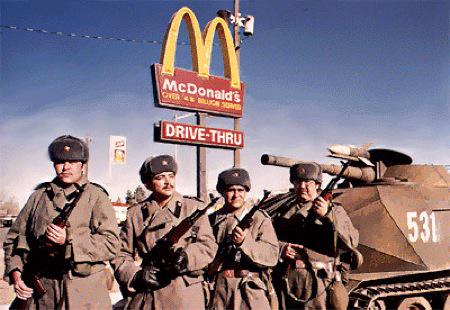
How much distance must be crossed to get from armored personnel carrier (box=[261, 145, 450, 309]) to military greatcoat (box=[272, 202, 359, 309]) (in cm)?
121

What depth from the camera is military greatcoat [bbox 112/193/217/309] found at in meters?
4.13

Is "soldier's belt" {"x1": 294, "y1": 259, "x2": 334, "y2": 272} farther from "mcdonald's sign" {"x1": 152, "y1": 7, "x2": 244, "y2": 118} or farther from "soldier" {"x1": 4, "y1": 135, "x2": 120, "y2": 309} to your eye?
"mcdonald's sign" {"x1": 152, "y1": 7, "x2": 244, "y2": 118}

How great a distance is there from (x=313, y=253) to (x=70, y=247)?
9.82ft

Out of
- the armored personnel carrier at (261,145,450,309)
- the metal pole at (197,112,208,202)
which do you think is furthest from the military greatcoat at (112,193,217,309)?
Answer: the metal pole at (197,112,208,202)

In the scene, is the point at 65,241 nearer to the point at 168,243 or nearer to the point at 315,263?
the point at 168,243

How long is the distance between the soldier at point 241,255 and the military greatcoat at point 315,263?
0.96 meters

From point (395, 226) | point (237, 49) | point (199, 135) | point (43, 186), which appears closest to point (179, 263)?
point (43, 186)

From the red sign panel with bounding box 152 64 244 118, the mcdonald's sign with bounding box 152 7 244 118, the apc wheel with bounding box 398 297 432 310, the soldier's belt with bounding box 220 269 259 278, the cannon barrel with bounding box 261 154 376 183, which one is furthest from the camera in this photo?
the red sign panel with bounding box 152 64 244 118

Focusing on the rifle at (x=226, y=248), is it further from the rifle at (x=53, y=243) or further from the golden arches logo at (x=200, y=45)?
the golden arches logo at (x=200, y=45)

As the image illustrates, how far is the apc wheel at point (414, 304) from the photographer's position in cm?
766

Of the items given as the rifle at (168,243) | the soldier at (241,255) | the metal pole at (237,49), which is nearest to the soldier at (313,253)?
the soldier at (241,255)

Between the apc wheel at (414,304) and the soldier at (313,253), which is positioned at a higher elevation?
the soldier at (313,253)

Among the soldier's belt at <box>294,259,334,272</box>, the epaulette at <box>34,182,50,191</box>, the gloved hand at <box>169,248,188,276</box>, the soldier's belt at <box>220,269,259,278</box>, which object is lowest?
the soldier's belt at <box>294,259,334,272</box>

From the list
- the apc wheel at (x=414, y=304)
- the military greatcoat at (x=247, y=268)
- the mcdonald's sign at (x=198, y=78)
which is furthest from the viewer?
the mcdonald's sign at (x=198, y=78)
